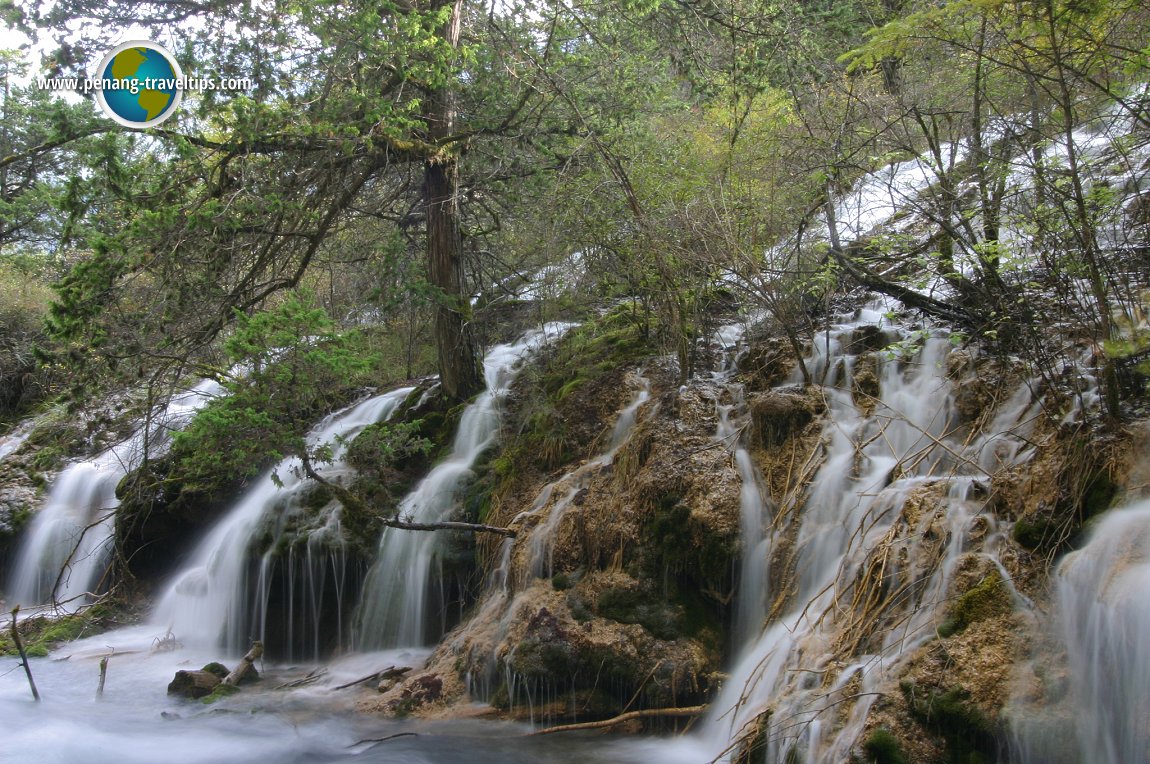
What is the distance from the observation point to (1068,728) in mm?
3816

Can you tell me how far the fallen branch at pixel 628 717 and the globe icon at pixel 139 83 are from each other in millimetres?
6567

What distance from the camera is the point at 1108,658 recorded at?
3.88 m

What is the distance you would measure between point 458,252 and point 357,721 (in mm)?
5649

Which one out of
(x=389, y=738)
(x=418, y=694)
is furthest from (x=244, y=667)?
(x=389, y=738)

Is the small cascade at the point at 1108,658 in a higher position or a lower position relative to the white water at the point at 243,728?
higher

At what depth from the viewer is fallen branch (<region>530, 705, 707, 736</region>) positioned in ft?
18.8

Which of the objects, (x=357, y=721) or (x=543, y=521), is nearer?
(x=357, y=721)

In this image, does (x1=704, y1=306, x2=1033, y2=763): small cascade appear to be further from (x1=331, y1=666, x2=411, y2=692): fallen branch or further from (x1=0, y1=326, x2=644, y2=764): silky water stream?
(x1=331, y1=666, x2=411, y2=692): fallen branch

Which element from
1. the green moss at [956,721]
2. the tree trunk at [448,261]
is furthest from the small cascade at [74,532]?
the green moss at [956,721]

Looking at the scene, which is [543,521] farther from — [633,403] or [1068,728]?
[1068,728]

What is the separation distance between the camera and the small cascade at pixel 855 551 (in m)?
4.50

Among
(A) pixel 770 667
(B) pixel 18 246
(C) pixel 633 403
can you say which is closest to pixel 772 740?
(A) pixel 770 667

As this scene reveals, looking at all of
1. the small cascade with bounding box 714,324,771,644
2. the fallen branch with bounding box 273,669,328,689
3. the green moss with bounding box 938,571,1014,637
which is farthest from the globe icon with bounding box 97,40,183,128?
the green moss with bounding box 938,571,1014,637

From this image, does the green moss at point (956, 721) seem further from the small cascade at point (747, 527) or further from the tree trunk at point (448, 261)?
the tree trunk at point (448, 261)
